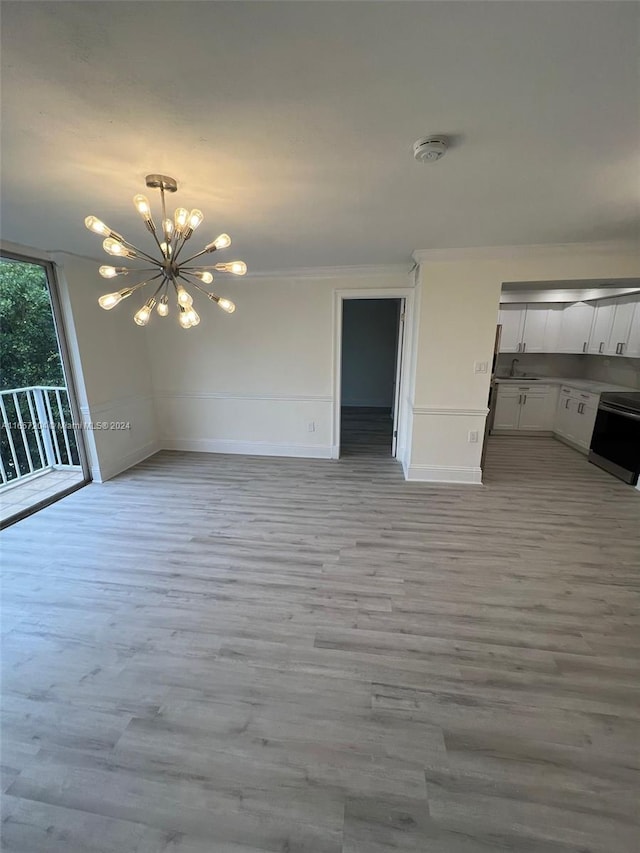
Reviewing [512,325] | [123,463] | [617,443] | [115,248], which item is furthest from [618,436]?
[123,463]

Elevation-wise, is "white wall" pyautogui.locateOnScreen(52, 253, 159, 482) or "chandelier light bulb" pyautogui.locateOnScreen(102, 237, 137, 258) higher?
"chandelier light bulb" pyautogui.locateOnScreen(102, 237, 137, 258)

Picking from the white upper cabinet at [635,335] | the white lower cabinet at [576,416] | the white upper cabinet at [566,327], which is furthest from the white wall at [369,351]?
the white upper cabinet at [635,335]

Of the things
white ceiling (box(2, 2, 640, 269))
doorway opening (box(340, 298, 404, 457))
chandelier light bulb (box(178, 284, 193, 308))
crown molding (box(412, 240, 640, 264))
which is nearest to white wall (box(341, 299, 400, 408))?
doorway opening (box(340, 298, 404, 457))

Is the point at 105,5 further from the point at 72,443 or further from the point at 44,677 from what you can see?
the point at 72,443

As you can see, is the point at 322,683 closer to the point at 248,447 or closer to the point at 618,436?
the point at 248,447

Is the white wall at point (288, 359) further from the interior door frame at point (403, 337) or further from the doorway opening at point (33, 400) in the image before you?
the doorway opening at point (33, 400)

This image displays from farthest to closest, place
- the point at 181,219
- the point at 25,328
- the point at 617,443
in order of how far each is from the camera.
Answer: the point at 617,443 → the point at 25,328 → the point at 181,219

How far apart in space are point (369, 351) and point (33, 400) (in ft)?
19.4

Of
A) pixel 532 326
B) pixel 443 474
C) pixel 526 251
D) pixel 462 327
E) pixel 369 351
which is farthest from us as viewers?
pixel 369 351

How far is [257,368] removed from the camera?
4602mm

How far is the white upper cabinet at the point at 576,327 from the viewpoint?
16.8ft

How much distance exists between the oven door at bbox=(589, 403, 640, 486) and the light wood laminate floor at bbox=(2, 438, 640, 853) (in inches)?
40.0

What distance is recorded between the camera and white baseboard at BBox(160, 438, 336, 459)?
186 inches

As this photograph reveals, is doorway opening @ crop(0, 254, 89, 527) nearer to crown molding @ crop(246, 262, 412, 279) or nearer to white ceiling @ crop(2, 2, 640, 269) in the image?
white ceiling @ crop(2, 2, 640, 269)
